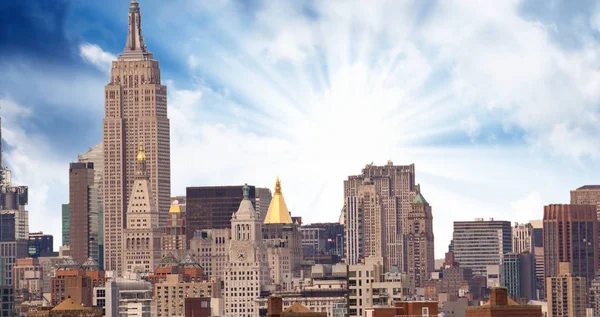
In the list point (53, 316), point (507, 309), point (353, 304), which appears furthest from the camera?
point (353, 304)

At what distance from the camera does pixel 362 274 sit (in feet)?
582

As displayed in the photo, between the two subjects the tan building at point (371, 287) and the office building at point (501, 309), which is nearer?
the office building at point (501, 309)

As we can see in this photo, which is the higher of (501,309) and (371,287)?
(371,287)

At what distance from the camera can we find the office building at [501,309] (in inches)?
4945

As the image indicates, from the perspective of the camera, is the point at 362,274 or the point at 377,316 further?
the point at 362,274

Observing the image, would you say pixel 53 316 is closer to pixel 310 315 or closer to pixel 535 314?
pixel 310 315

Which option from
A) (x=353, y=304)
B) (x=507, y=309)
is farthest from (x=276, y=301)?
(x=353, y=304)

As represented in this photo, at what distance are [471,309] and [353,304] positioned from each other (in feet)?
141

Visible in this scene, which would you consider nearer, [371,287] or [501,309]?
[501,309]

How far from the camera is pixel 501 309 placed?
12594 centimetres

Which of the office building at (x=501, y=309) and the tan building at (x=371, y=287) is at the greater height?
the tan building at (x=371, y=287)

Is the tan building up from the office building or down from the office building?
up

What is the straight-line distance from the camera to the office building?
125600mm

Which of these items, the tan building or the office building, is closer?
the office building
